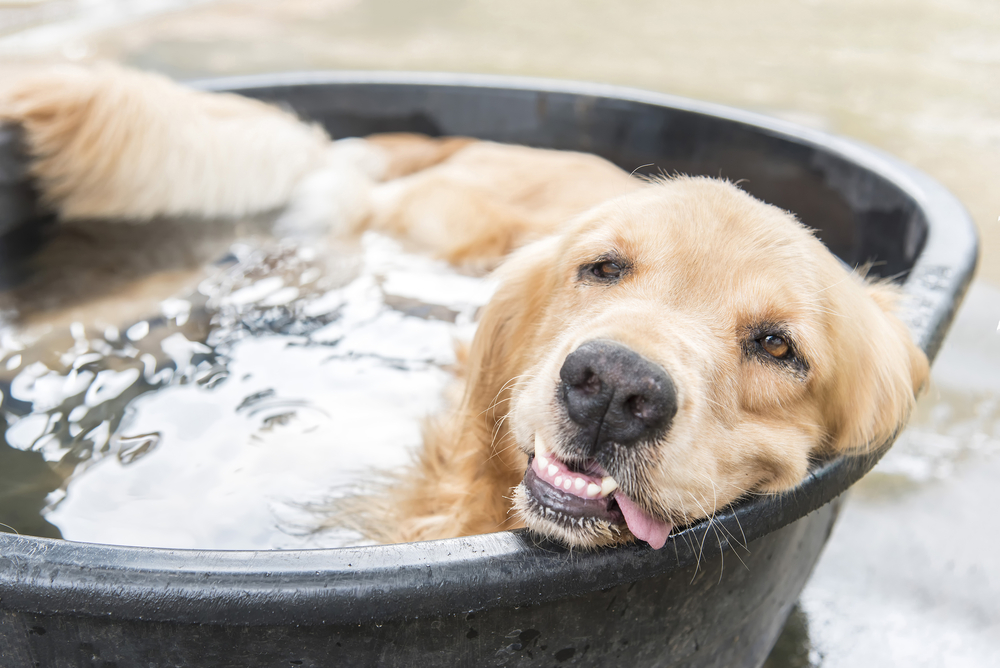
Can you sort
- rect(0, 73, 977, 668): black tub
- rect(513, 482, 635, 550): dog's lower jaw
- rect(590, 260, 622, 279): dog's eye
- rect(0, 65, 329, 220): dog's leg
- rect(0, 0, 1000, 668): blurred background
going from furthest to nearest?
rect(0, 65, 329, 220): dog's leg
rect(0, 0, 1000, 668): blurred background
rect(590, 260, 622, 279): dog's eye
rect(513, 482, 635, 550): dog's lower jaw
rect(0, 73, 977, 668): black tub

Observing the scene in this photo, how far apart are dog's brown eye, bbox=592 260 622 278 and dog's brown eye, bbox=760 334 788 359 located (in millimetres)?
352

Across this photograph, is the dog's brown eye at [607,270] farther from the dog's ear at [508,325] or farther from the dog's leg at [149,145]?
the dog's leg at [149,145]

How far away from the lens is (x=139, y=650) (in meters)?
1.16

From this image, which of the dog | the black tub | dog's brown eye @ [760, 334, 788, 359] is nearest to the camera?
the black tub

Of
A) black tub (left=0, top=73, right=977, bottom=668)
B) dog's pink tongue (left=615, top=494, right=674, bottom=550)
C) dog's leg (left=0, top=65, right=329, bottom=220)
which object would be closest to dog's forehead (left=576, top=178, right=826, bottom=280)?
black tub (left=0, top=73, right=977, bottom=668)

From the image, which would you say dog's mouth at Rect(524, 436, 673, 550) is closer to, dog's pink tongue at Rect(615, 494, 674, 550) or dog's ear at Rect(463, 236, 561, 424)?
dog's pink tongue at Rect(615, 494, 674, 550)

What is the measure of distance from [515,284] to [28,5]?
11000mm

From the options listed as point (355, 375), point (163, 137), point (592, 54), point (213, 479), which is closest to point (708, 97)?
point (592, 54)

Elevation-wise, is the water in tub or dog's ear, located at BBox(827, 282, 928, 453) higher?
dog's ear, located at BBox(827, 282, 928, 453)

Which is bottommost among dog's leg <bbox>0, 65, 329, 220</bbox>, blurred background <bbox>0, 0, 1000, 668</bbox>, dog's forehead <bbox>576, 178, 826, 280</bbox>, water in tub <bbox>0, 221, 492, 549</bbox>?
blurred background <bbox>0, 0, 1000, 668</bbox>

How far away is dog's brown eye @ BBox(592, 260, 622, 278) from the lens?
188cm

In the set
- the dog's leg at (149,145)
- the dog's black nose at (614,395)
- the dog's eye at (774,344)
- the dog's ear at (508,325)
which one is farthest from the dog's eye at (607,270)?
the dog's leg at (149,145)

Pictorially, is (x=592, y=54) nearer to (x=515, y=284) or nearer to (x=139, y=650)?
(x=515, y=284)

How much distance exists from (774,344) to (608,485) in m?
0.53
